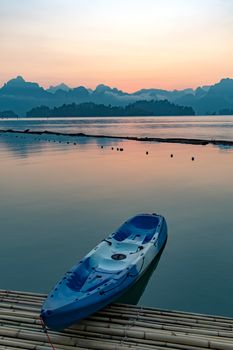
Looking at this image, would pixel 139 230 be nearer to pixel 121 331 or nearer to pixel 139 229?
pixel 139 229

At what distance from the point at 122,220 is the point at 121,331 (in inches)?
726

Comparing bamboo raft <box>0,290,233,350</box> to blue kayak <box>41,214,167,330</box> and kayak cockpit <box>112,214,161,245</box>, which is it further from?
kayak cockpit <box>112,214,161,245</box>

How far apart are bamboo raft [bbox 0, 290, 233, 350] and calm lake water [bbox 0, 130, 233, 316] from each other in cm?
432

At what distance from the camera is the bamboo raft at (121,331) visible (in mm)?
11617

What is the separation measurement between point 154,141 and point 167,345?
111458mm

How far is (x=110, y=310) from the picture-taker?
14.0m

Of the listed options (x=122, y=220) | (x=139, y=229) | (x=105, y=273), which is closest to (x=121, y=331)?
(x=105, y=273)

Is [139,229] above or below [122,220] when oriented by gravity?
above

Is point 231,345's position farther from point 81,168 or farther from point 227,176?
point 81,168

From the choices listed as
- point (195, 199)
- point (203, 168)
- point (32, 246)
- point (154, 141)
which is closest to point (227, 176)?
point (203, 168)

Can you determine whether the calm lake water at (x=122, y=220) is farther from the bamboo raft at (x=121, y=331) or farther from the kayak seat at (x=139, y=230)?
the bamboo raft at (x=121, y=331)

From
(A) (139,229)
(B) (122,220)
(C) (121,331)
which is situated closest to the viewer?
(C) (121,331)

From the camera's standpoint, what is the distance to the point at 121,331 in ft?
40.3

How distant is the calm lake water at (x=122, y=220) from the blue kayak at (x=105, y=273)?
80.0 inches
